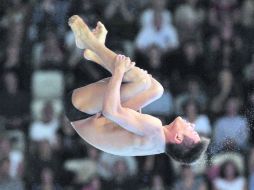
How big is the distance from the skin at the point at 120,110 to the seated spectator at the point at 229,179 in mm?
3036

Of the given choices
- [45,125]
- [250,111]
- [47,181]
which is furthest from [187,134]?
[45,125]

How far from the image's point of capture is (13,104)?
10.4 meters

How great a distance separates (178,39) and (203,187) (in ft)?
6.68

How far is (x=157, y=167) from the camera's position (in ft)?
32.4

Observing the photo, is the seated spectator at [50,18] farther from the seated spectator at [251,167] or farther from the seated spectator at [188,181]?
Answer: the seated spectator at [251,167]

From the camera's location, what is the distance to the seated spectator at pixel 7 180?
32.3ft

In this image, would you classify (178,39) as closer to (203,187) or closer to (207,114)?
(207,114)

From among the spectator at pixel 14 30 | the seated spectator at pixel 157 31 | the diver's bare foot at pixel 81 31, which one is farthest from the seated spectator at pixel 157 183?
the diver's bare foot at pixel 81 31

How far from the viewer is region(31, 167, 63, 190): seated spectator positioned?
32.2 ft

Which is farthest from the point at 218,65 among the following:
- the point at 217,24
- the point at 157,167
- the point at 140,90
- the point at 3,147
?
the point at 140,90

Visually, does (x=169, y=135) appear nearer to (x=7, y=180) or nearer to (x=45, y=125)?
(x=7, y=180)

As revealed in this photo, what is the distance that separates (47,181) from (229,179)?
1.97 metres

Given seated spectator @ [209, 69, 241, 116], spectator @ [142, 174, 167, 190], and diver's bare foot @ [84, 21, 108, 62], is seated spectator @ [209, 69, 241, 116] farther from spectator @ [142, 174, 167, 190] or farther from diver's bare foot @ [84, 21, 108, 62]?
diver's bare foot @ [84, 21, 108, 62]

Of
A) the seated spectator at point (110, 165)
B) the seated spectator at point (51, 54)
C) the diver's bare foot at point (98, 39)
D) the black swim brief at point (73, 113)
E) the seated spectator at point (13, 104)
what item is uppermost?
the diver's bare foot at point (98, 39)
